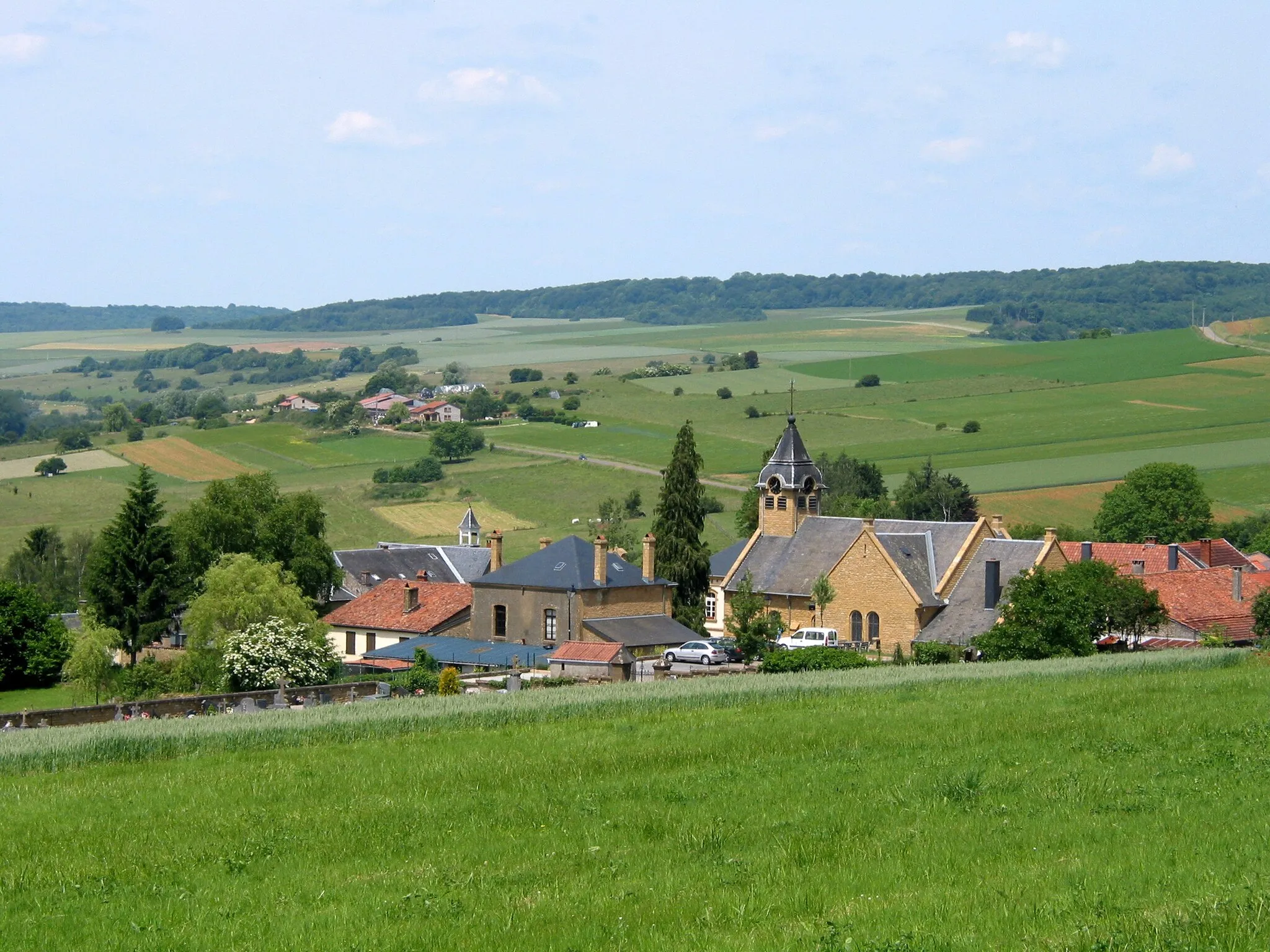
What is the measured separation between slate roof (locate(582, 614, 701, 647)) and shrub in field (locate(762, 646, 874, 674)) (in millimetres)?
13646

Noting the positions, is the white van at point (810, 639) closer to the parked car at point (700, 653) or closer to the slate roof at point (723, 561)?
the parked car at point (700, 653)

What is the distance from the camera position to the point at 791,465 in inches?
2886

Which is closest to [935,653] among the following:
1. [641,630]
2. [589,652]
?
[589,652]

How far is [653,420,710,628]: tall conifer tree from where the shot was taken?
70.4 meters

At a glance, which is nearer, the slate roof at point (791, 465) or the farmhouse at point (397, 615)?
the farmhouse at point (397, 615)

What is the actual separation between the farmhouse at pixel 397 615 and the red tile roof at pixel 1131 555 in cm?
2726

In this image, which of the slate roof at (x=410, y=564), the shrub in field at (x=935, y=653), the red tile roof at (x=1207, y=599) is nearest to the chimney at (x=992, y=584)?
the shrub in field at (x=935, y=653)

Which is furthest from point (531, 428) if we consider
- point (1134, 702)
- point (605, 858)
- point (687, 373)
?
point (605, 858)

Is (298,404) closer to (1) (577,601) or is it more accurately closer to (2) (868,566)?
(1) (577,601)

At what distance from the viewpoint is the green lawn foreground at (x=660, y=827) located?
14.7 meters

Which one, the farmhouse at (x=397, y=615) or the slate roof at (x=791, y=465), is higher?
the slate roof at (x=791, y=465)

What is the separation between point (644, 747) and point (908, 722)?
487cm

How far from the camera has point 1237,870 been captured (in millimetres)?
15516

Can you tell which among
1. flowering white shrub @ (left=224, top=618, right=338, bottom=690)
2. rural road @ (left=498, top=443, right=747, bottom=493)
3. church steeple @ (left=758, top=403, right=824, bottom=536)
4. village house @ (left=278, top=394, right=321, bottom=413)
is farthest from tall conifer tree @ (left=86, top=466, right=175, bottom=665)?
village house @ (left=278, top=394, right=321, bottom=413)
